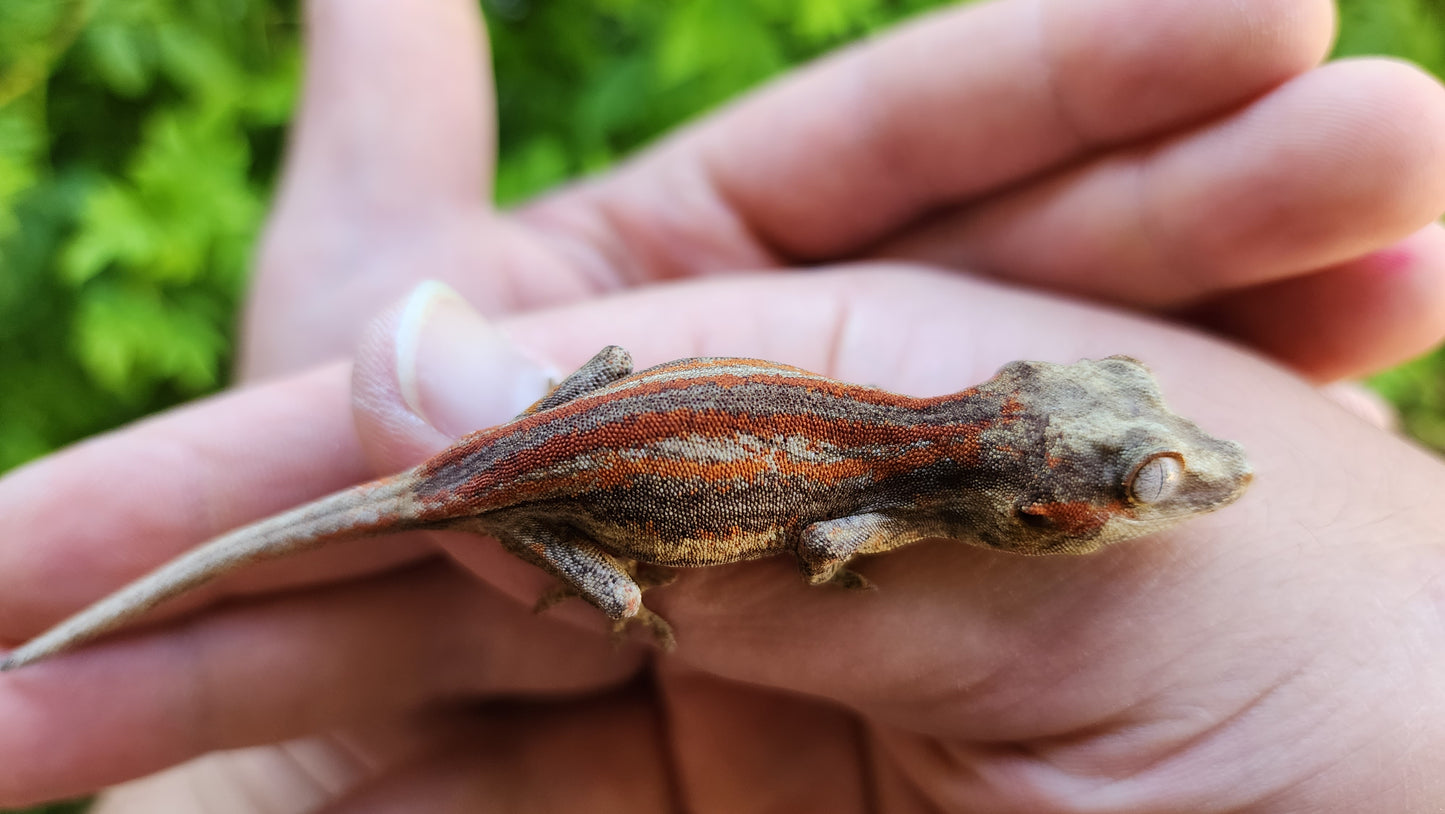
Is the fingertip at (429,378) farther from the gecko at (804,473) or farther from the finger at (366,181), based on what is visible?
the finger at (366,181)

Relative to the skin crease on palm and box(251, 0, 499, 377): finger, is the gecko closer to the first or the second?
the skin crease on palm

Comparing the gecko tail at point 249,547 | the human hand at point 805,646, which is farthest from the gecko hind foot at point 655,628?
the gecko tail at point 249,547

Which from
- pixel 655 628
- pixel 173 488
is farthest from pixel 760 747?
pixel 173 488

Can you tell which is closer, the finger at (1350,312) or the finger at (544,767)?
the finger at (1350,312)

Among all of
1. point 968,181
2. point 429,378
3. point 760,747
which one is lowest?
point 760,747

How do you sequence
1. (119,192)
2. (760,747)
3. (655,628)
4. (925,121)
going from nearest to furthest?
1. (655,628)
2. (925,121)
3. (760,747)
4. (119,192)

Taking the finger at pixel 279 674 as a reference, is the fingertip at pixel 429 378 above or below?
above

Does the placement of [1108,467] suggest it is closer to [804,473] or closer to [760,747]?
[804,473]

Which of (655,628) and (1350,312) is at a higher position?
(1350,312)
